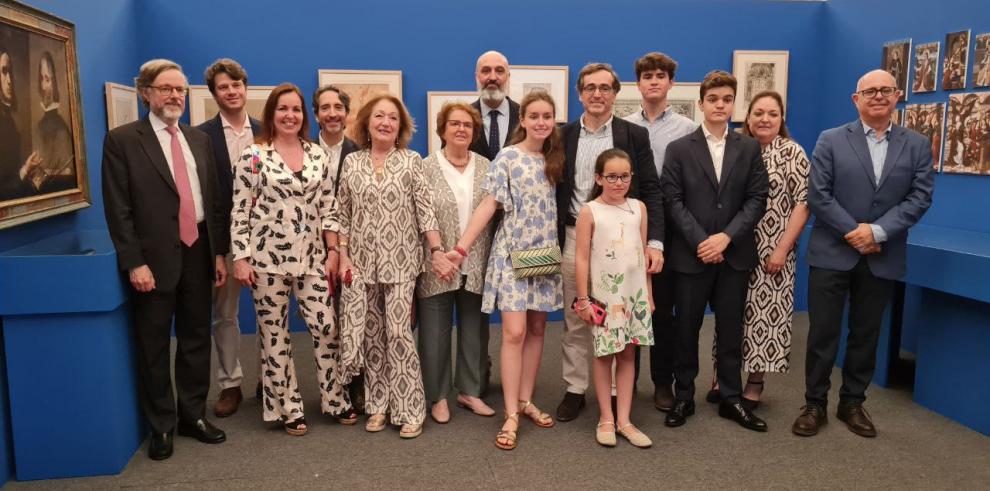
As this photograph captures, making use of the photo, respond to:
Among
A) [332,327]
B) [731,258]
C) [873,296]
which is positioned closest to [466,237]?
[332,327]

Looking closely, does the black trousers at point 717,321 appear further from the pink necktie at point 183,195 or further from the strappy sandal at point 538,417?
the pink necktie at point 183,195

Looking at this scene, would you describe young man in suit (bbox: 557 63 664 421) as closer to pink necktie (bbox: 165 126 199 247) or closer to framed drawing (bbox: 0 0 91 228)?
pink necktie (bbox: 165 126 199 247)

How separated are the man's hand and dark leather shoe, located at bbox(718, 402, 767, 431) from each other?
311 cm

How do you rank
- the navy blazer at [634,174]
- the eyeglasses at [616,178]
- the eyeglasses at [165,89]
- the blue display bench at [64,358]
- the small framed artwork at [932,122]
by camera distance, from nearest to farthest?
the blue display bench at [64,358], the eyeglasses at [165,89], the eyeglasses at [616,178], the navy blazer at [634,174], the small framed artwork at [932,122]

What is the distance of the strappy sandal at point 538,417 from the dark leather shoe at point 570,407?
7cm

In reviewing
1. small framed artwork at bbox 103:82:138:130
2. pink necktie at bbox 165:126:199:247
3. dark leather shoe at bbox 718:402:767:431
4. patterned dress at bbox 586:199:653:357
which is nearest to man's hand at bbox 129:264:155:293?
pink necktie at bbox 165:126:199:247

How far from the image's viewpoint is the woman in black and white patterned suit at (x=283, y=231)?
11.7 ft

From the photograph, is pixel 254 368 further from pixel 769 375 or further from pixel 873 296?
pixel 873 296

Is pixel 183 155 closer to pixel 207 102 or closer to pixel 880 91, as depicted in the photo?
pixel 207 102

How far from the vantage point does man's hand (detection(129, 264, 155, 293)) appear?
3.34 metres

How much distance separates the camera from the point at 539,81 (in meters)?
6.13

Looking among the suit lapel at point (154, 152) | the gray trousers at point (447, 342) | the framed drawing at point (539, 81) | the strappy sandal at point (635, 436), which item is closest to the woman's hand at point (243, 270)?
the suit lapel at point (154, 152)

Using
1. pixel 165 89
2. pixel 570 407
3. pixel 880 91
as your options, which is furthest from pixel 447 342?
pixel 880 91

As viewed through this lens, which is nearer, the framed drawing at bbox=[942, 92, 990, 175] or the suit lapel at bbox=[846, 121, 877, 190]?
the suit lapel at bbox=[846, 121, 877, 190]
